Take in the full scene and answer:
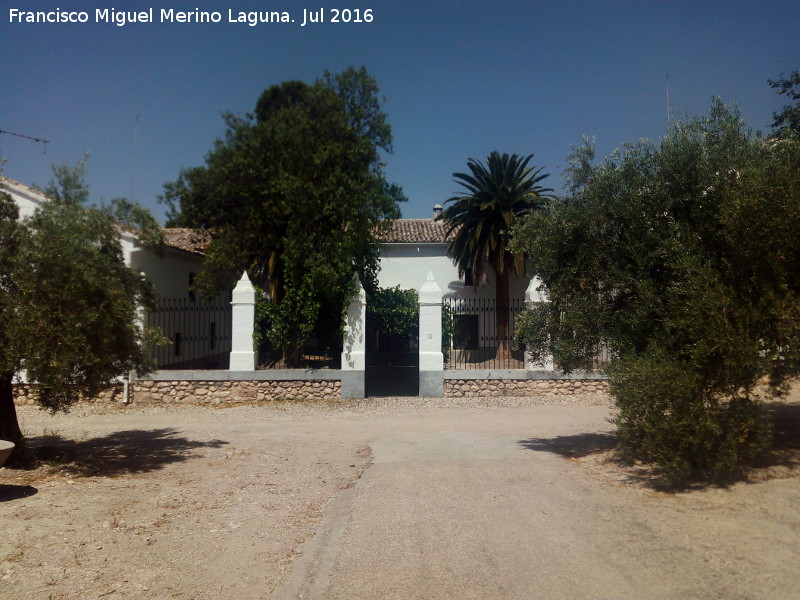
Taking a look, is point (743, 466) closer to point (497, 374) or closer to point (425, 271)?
point (497, 374)

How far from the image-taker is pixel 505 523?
20.7ft

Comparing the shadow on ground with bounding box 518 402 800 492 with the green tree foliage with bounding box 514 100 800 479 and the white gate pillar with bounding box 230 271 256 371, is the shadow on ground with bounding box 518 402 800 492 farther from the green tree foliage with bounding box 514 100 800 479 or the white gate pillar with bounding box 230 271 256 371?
the white gate pillar with bounding box 230 271 256 371

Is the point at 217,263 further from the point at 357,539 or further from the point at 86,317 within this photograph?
the point at 357,539

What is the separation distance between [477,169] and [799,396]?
51.9 feet

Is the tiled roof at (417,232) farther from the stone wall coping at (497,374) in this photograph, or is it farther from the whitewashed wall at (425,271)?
the stone wall coping at (497,374)

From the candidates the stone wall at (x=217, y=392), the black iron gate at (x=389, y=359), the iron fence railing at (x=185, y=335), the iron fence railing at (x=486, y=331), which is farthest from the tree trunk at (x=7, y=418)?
the iron fence railing at (x=486, y=331)

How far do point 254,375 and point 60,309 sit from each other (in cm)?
850

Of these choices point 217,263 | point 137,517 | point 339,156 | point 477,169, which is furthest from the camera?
point 477,169

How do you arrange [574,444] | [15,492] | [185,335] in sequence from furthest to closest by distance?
[185,335] < [574,444] < [15,492]

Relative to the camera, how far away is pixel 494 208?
24.8 metres

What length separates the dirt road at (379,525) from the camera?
481 cm

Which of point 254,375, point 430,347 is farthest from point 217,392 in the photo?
point 430,347

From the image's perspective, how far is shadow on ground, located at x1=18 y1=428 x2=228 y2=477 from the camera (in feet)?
29.2

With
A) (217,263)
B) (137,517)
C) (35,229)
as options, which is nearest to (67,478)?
(137,517)
